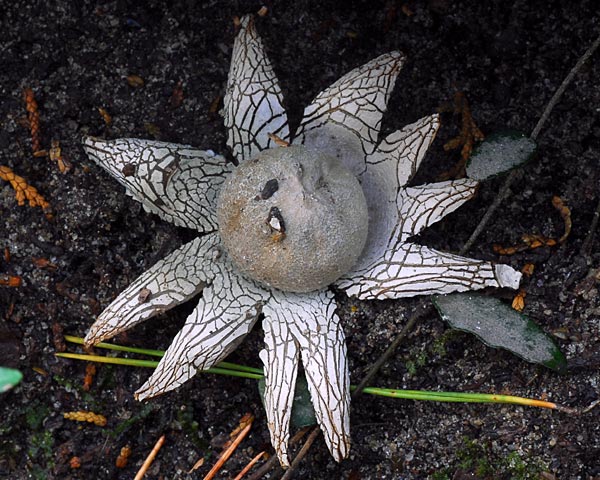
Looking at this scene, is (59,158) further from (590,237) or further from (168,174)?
(590,237)

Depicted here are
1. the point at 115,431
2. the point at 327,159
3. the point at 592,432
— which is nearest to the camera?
the point at 327,159

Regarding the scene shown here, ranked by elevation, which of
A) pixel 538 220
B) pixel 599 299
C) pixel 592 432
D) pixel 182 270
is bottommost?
pixel 592 432

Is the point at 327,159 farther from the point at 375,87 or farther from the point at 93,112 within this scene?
the point at 93,112

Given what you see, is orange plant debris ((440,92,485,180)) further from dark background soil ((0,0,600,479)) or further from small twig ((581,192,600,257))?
small twig ((581,192,600,257))

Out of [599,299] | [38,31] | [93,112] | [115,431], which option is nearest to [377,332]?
[599,299]

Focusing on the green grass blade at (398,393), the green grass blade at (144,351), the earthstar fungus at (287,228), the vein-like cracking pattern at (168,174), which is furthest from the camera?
the green grass blade at (144,351)

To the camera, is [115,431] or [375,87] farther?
[115,431]

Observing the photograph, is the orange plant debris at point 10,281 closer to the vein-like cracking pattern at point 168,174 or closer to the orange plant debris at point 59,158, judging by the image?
the orange plant debris at point 59,158

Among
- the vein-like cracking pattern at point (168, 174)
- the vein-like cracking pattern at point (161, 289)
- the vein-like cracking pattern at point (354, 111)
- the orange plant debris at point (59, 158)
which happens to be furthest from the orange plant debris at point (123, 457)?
the vein-like cracking pattern at point (354, 111)
